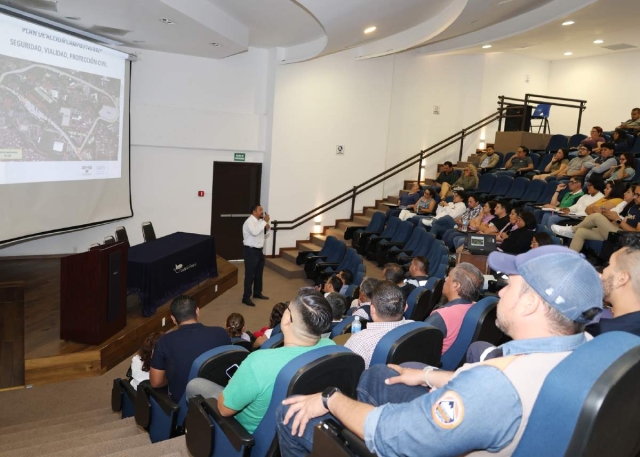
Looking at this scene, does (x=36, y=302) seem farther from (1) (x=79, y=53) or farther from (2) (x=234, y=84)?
(2) (x=234, y=84)

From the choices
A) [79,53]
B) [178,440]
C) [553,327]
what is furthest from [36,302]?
A: [553,327]

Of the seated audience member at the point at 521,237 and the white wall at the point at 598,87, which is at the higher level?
the white wall at the point at 598,87

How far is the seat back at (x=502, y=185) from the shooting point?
9.65 m

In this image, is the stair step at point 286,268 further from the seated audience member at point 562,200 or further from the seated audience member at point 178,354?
the seated audience member at point 178,354

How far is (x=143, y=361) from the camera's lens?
369 centimetres

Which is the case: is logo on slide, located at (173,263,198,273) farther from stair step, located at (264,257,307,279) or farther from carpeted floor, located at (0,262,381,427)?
stair step, located at (264,257,307,279)

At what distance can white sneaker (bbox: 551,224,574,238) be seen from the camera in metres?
6.96

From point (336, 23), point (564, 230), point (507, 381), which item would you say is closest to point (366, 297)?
point (507, 381)

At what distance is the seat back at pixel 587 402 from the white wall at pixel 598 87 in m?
13.5

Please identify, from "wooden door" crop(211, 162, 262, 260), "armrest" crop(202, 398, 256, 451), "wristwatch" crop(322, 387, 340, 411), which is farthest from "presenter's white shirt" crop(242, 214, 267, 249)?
"wristwatch" crop(322, 387, 340, 411)

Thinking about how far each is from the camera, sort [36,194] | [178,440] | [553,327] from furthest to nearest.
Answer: [36,194]
[178,440]
[553,327]

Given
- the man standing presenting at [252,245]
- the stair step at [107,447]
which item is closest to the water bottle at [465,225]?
the man standing presenting at [252,245]

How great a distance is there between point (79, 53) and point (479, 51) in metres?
8.32

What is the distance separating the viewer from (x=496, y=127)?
13195 mm
